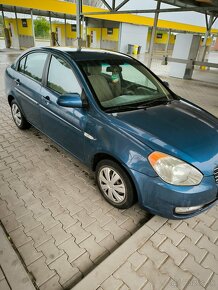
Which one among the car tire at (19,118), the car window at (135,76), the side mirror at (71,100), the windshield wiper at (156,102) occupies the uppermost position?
the car window at (135,76)

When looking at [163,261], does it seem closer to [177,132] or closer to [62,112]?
[177,132]

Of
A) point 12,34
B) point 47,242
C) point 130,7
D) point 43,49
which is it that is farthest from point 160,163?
point 12,34

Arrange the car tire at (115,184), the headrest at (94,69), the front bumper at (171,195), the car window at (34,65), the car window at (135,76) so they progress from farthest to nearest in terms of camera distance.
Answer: the car window at (34,65), the car window at (135,76), the headrest at (94,69), the car tire at (115,184), the front bumper at (171,195)

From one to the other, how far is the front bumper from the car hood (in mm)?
176

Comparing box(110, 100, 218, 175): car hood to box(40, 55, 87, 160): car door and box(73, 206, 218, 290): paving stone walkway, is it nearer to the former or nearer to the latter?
box(40, 55, 87, 160): car door

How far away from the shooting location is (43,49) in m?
3.29

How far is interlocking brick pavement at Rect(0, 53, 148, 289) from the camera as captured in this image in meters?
1.95

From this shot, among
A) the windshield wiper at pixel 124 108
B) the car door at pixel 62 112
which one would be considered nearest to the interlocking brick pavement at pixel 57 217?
the car door at pixel 62 112

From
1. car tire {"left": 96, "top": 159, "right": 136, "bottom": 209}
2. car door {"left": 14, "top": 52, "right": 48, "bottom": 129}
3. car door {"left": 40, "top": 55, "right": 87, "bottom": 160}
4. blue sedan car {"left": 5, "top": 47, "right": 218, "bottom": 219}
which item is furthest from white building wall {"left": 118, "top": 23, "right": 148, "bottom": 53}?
car tire {"left": 96, "top": 159, "right": 136, "bottom": 209}

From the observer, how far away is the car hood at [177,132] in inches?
79.7

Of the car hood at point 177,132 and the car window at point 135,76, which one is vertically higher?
the car window at point 135,76

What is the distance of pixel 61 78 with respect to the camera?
2861 mm

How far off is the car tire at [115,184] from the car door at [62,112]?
41 cm

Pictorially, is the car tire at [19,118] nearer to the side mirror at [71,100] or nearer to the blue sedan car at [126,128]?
the blue sedan car at [126,128]
